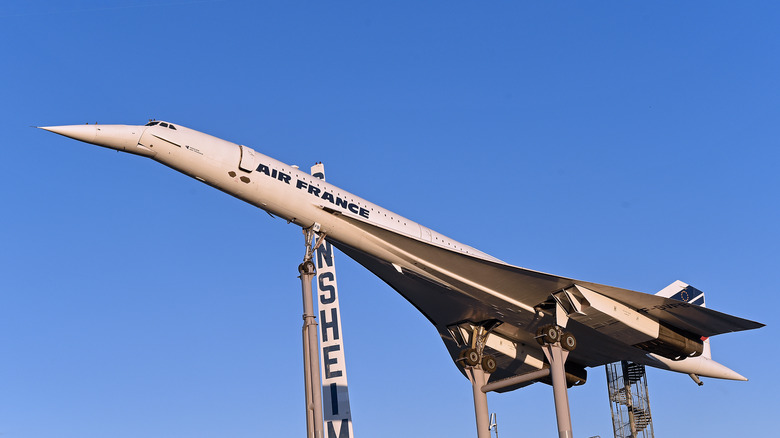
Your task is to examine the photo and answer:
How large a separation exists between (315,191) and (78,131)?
5293mm

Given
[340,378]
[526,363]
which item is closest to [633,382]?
[526,363]

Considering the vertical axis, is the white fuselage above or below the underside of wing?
above

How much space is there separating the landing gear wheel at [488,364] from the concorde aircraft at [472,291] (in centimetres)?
3

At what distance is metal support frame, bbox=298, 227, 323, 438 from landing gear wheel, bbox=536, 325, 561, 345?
818 cm

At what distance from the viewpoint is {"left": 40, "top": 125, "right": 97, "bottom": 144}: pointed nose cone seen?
52.7 ft

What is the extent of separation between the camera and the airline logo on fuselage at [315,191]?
60.4 feet

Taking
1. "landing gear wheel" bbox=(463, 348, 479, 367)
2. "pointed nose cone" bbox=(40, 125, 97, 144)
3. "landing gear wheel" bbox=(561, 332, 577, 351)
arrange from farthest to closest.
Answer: "landing gear wheel" bbox=(463, 348, 479, 367)
"landing gear wheel" bbox=(561, 332, 577, 351)
"pointed nose cone" bbox=(40, 125, 97, 144)

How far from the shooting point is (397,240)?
20031 millimetres

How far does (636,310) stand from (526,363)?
166 inches

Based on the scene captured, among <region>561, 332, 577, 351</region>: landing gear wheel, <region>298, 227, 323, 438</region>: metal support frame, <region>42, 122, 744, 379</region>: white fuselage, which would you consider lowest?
<region>298, 227, 323, 438</region>: metal support frame

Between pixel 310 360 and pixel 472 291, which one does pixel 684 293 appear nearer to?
pixel 472 291

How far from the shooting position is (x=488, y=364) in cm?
2342

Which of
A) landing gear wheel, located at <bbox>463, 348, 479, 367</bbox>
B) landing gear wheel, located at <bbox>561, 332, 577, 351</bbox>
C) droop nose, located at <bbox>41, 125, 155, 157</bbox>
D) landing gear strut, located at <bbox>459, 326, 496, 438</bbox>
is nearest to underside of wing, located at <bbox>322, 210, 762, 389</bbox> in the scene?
landing gear strut, located at <bbox>459, 326, 496, 438</bbox>

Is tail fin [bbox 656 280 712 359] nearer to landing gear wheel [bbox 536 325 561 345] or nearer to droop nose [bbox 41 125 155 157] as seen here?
landing gear wheel [bbox 536 325 561 345]
